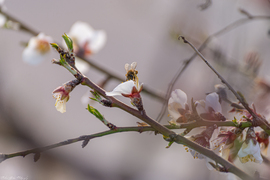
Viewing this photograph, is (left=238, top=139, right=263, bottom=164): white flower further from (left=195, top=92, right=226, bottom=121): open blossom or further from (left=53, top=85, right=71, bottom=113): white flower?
(left=53, top=85, right=71, bottom=113): white flower

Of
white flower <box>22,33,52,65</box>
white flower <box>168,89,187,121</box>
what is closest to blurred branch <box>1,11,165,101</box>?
white flower <box>22,33,52,65</box>

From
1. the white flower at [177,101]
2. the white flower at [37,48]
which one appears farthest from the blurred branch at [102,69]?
the white flower at [177,101]

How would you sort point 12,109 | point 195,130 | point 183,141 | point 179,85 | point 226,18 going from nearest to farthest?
point 183,141 < point 195,130 < point 226,18 < point 12,109 < point 179,85

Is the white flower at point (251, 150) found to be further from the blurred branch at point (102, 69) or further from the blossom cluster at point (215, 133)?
the blurred branch at point (102, 69)

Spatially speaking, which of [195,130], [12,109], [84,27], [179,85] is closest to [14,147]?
[12,109]

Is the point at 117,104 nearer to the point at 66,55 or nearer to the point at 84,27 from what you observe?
the point at 66,55

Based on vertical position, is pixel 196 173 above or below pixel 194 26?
below

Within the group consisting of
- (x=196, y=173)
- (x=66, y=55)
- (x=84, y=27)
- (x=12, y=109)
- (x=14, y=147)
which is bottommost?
(x=14, y=147)

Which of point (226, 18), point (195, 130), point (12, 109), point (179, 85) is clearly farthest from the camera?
point (179, 85)
